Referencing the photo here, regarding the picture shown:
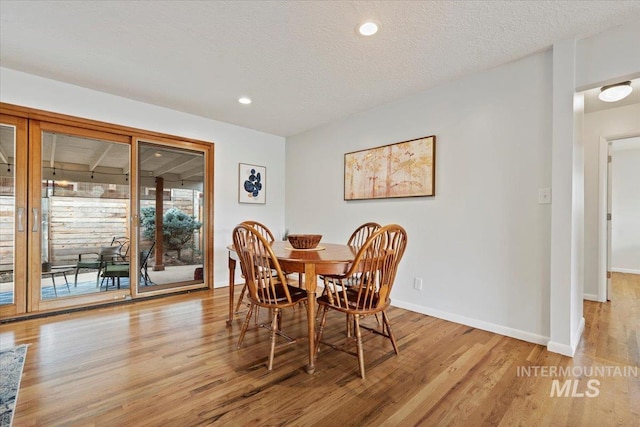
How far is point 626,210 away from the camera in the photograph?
5.35m

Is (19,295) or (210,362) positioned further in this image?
(19,295)

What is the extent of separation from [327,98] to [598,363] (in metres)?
3.21

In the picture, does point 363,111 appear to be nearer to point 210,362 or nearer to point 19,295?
point 210,362

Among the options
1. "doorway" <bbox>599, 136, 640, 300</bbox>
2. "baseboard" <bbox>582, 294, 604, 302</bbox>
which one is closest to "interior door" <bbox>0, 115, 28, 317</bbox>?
"baseboard" <bbox>582, 294, 604, 302</bbox>

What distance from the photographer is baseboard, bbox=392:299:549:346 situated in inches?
90.5

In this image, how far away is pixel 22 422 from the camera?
138cm

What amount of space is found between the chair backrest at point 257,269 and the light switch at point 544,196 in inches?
82.0

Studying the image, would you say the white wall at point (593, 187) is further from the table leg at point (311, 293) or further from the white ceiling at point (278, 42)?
the table leg at point (311, 293)

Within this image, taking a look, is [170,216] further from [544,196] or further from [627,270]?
[627,270]

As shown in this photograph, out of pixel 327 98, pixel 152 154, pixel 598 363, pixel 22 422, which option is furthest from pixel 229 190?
pixel 598 363

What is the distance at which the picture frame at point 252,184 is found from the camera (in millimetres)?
4324

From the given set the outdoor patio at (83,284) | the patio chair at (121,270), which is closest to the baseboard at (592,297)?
the outdoor patio at (83,284)
